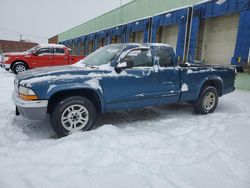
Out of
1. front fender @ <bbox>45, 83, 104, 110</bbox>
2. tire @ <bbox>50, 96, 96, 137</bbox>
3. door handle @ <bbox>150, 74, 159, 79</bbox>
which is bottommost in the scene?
tire @ <bbox>50, 96, 96, 137</bbox>

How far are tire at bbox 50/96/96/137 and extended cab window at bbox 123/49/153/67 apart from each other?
1222 mm

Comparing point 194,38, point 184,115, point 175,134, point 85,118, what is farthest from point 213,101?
point 194,38

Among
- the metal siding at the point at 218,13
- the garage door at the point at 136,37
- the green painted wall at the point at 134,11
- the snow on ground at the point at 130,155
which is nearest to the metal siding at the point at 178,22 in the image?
the metal siding at the point at 218,13

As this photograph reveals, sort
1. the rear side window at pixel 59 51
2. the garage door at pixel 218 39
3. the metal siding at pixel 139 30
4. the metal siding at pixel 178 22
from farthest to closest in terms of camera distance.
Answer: the metal siding at pixel 139 30 → the rear side window at pixel 59 51 → the metal siding at pixel 178 22 → the garage door at pixel 218 39

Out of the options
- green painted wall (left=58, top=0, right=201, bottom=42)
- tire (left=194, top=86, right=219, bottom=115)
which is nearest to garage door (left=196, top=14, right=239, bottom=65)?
green painted wall (left=58, top=0, right=201, bottom=42)

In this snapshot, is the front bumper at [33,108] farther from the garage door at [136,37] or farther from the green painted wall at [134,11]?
the garage door at [136,37]

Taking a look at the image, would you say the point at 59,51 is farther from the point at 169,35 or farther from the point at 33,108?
the point at 33,108

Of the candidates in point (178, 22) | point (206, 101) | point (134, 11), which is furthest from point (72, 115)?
point (134, 11)

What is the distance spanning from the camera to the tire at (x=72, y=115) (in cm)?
369

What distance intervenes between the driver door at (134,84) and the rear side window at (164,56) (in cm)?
28

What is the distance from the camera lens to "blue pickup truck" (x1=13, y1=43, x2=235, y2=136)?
3568mm

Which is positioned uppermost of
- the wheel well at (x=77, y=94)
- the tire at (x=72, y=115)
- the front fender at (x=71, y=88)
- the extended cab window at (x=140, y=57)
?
the extended cab window at (x=140, y=57)

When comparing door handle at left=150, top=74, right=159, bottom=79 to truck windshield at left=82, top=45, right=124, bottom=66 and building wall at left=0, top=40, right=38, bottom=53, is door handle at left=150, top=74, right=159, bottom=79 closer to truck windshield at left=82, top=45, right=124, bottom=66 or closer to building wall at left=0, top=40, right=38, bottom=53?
truck windshield at left=82, top=45, right=124, bottom=66

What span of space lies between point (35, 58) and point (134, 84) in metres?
9.92
